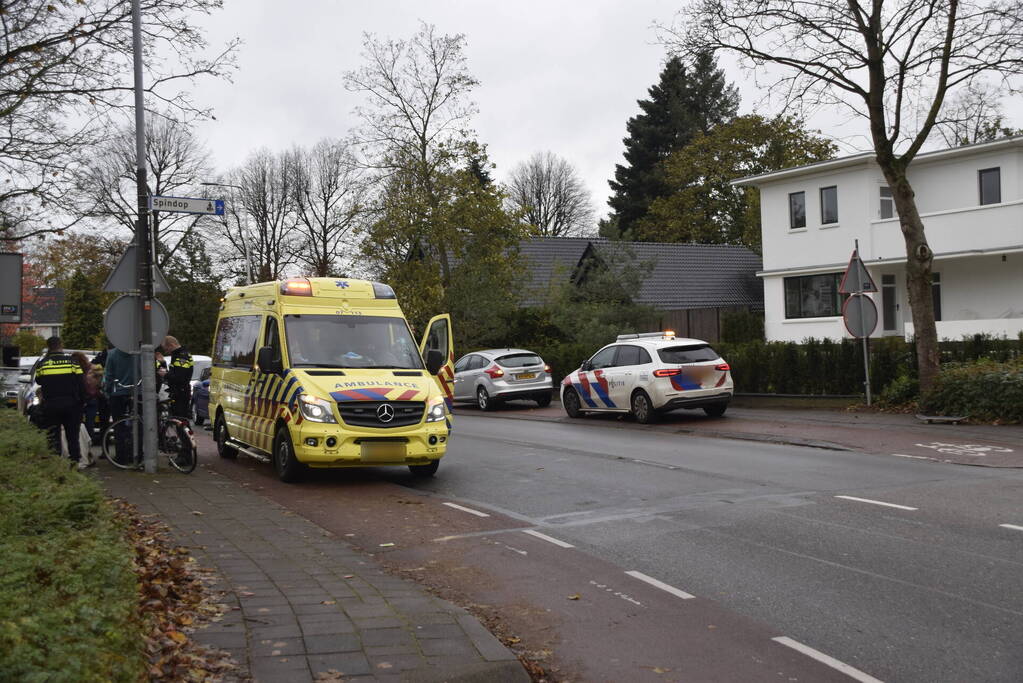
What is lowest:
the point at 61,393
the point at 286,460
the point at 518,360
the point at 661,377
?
the point at 286,460

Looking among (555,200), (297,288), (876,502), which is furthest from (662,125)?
(876,502)

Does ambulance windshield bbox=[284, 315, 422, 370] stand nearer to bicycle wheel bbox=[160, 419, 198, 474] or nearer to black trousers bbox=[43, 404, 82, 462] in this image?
bicycle wheel bbox=[160, 419, 198, 474]

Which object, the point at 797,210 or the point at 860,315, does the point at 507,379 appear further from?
the point at 797,210

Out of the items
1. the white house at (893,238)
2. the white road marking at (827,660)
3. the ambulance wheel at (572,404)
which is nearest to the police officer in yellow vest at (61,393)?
the white road marking at (827,660)

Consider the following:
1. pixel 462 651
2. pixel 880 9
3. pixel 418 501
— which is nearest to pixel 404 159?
pixel 880 9

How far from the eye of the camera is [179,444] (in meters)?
13.2

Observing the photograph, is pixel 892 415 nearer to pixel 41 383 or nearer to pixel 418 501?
pixel 418 501

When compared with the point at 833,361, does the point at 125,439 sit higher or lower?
lower

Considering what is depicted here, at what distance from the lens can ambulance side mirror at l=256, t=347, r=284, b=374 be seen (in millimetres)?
12398

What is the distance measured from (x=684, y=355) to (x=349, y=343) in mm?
8527

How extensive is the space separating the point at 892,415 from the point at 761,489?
9.64m

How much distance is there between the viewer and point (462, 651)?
16.9 feet

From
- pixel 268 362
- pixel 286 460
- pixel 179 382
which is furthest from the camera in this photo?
pixel 179 382

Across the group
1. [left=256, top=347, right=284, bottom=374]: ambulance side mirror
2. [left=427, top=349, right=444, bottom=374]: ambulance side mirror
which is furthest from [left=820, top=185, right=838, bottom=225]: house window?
[left=256, top=347, right=284, bottom=374]: ambulance side mirror
